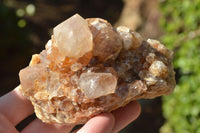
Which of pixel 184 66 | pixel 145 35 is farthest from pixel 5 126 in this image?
pixel 145 35

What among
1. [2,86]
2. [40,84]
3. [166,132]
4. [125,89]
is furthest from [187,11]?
[2,86]

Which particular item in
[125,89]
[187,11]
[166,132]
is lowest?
[166,132]

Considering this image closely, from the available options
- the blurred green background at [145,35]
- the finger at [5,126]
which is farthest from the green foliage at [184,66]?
the finger at [5,126]

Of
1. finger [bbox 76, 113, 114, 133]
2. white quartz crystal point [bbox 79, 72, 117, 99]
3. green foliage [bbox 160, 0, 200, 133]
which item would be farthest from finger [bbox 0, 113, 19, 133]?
green foliage [bbox 160, 0, 200, 133]

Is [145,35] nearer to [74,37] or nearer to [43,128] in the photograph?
[43,128]

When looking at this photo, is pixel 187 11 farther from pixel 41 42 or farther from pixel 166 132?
pixel 41 42

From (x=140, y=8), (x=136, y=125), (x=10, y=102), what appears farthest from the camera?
(x=140, y=8)

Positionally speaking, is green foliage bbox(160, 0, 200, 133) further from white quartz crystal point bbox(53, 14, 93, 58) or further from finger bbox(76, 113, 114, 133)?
white quartz crystal point bbox(53, 14, 93, 58)

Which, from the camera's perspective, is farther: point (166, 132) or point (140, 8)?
point (140, 8)
